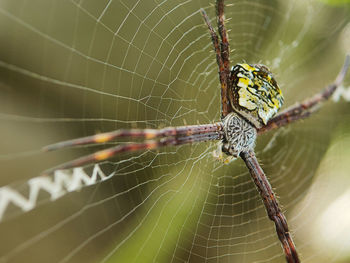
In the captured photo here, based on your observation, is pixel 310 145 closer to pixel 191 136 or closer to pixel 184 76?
pixel 184 76

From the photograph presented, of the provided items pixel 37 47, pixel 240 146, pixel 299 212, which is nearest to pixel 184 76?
pixel 240 146

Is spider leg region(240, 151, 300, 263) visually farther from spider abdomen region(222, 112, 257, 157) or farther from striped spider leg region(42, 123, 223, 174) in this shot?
striped spider leg region(42, 123, 223, 174)

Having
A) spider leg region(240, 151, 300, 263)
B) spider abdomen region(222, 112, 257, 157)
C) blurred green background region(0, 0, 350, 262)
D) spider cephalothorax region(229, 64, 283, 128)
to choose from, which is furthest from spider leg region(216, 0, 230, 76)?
spider leg region(240, 151, 300, 263)

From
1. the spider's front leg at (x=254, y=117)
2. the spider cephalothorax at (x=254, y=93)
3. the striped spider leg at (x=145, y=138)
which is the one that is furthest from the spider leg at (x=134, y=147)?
the spider cephalothorax at (x=254, y=93)

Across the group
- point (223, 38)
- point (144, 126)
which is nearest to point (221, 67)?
point (223, 38)

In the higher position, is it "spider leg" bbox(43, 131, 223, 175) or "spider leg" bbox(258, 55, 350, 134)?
"spider leg" bbox(258, 55, 350, 134)

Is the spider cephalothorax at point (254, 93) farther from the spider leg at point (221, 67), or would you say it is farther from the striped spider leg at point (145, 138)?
the striped spider leg at point (145, 138)

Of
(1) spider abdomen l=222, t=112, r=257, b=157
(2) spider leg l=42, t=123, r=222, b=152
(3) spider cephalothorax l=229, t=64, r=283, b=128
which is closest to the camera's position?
(2) spider leg l=42, t=123, r=222, b=152
